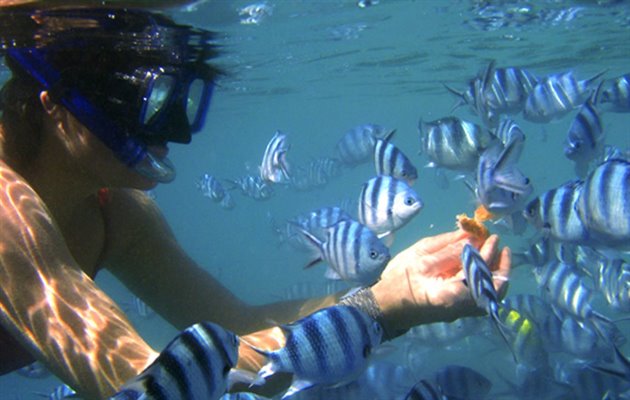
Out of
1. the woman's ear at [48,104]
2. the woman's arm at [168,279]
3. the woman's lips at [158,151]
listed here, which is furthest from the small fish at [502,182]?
the woman's ear at [48,104]

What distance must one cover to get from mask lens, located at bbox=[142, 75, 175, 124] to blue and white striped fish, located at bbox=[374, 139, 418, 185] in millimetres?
2215

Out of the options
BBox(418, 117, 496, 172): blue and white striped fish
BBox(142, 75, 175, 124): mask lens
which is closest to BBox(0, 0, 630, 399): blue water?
BBox(418, 117, 496, 172): blue and white striped fish

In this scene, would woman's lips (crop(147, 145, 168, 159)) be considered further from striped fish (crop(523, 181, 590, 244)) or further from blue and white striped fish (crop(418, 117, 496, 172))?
striped fish (crop(523, 181, 590, 244))

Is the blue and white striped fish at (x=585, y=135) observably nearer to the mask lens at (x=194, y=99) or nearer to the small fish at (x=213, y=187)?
the mask lens at (x=194, y=99)

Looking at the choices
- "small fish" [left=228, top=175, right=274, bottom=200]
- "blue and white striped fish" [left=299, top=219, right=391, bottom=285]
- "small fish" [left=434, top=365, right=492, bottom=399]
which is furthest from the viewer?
"small fish" [left=228, top=175, right=274, bottom=200]

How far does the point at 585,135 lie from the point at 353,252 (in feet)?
12.8

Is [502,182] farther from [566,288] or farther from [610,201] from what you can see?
[566,288]

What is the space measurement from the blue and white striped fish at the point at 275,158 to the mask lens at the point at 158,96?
4301 millimetres

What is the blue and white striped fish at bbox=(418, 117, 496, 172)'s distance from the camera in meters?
5.34

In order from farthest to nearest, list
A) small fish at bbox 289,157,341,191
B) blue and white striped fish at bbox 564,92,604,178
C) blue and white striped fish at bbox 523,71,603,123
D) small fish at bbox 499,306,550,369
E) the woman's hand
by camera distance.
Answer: small fish at bbox 289,157,341,191, blue and white striped fish at bbox 523,71,603,123, small fish at bbox 499,306,550,369, blue and white striped fish at bbox 564,92,604,178, the woman's hand

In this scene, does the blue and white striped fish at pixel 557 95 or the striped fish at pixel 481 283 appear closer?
the striped fish at pixel 481 283

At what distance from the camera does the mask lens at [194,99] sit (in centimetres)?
414

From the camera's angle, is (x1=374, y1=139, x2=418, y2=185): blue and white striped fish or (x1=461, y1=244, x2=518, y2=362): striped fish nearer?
(x1=461, y1=244, x2=518, y2=362): striped fish

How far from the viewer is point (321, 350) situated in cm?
272
